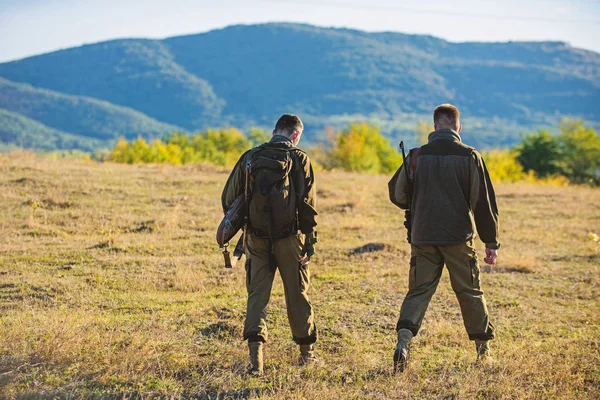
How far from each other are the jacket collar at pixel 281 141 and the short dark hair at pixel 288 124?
65mm

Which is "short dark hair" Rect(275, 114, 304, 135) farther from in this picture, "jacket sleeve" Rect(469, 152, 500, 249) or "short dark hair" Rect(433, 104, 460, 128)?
"jacket sleeve" Rect(469, 152, 500, 249)

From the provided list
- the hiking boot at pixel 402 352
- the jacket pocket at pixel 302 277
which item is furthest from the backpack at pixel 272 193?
the hiking boot at pixel 402 352

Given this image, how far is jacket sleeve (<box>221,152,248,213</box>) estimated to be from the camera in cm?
605

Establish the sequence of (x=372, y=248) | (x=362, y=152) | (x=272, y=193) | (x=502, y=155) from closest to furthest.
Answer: (x=272, y=193), (x=372, y=248), (x=362, y=152), (x=502, y=155)

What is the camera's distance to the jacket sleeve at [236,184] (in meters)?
6.05

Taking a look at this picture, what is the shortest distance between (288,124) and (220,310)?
3.14 meters

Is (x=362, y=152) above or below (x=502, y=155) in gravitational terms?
below

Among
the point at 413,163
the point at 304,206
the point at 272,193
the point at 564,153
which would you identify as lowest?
the point at 304,206

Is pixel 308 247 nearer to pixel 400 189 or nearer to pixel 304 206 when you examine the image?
pixel 304 206

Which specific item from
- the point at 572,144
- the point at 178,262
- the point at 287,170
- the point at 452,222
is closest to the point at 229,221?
the point at 287,170

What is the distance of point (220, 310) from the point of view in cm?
824

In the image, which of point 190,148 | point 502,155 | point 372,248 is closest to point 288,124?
point 372,248

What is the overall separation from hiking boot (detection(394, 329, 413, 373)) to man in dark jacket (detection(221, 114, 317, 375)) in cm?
81

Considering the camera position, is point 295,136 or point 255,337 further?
point 295,136
